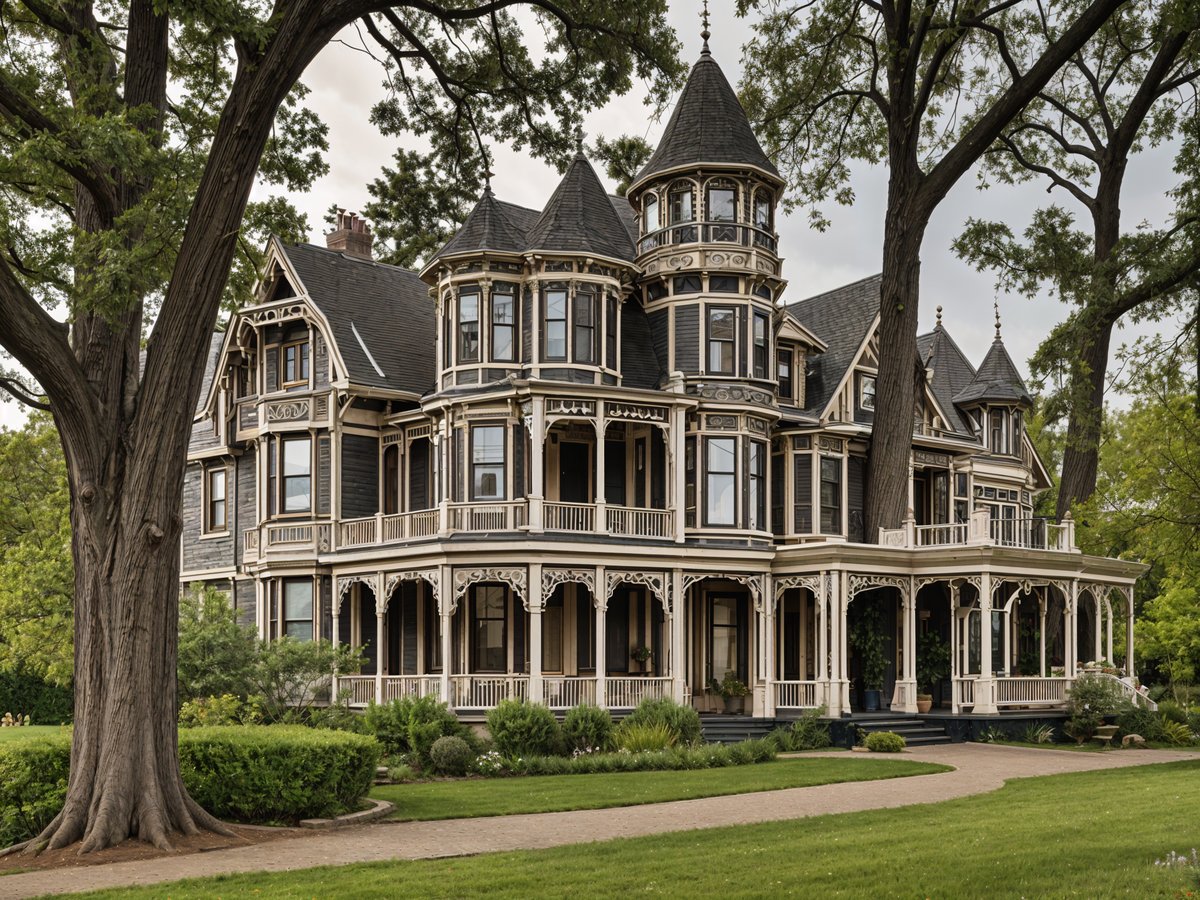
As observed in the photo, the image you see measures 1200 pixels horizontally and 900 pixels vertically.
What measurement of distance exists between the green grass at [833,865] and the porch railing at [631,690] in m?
12.7

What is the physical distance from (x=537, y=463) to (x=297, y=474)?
23.8ft

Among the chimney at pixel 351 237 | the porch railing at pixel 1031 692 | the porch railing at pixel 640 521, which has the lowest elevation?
the porch railing at pixel 1031 692

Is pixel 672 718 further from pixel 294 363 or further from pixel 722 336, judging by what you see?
pixel 294 363

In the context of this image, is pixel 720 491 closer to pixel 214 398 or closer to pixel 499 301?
pixel 499 301

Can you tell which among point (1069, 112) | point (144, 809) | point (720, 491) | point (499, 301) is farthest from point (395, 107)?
point (1069, 112)

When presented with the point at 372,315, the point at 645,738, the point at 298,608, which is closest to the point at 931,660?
the point at 645,738

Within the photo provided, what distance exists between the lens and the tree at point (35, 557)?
35.0 m

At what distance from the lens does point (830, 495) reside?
112ft

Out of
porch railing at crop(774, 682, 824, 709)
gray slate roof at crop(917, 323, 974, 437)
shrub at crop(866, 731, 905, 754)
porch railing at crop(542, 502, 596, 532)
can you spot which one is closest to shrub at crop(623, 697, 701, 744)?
shrub at crop(866, 731, 905, 754)

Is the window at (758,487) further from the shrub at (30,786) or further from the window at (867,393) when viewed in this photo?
the shrub at (30,786)

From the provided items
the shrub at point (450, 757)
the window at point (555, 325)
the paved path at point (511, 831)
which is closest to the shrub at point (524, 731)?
the shrub at point (450, 757)

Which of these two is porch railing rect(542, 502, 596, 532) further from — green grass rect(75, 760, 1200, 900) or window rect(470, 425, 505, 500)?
green grass rect(75, 760, 1200, 900)

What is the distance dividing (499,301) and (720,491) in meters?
6.97

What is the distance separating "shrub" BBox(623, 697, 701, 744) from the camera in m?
25.7
